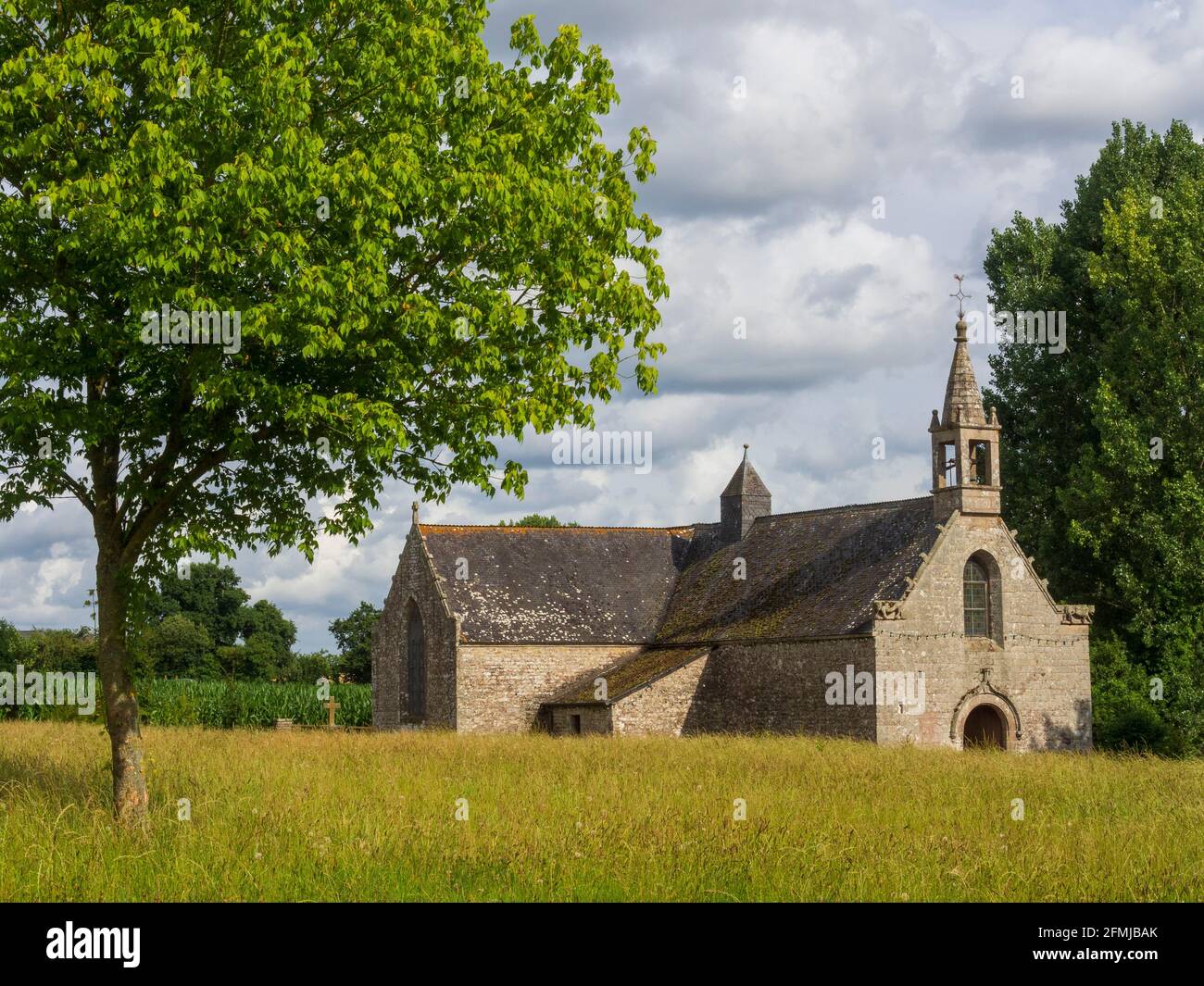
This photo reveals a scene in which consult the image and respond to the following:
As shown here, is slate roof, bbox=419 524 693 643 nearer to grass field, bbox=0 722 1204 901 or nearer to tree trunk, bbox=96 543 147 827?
grass field, bbox=0 722 1204 901

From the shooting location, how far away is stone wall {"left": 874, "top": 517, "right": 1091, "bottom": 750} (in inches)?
1400

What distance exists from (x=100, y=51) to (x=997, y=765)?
726 inches

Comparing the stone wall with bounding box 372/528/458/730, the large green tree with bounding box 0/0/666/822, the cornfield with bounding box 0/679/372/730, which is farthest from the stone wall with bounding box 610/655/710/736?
the large green tree with bounding box 0/0/666/822

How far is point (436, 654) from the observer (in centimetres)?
4497

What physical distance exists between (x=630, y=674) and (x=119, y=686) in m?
29.6

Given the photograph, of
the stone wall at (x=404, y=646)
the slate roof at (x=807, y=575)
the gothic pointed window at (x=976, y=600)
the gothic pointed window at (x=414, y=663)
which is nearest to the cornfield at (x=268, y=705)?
the stone wall at (x=404, y=646)

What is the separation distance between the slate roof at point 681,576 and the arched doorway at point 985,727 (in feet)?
14.5

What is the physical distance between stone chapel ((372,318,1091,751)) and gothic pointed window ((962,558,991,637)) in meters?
0.06

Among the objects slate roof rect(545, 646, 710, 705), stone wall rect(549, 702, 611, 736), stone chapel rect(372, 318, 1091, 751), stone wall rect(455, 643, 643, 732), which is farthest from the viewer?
stone wall rect(455, 643, 643, 732)

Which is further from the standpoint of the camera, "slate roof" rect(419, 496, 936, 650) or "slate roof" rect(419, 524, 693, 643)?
"slate roof" rect(419, 524, 693, 643)

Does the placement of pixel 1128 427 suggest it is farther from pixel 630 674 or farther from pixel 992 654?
pixel 630 674

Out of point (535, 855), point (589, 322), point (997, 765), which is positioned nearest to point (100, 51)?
point (589, 322)

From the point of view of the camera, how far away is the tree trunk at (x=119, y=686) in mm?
13852
